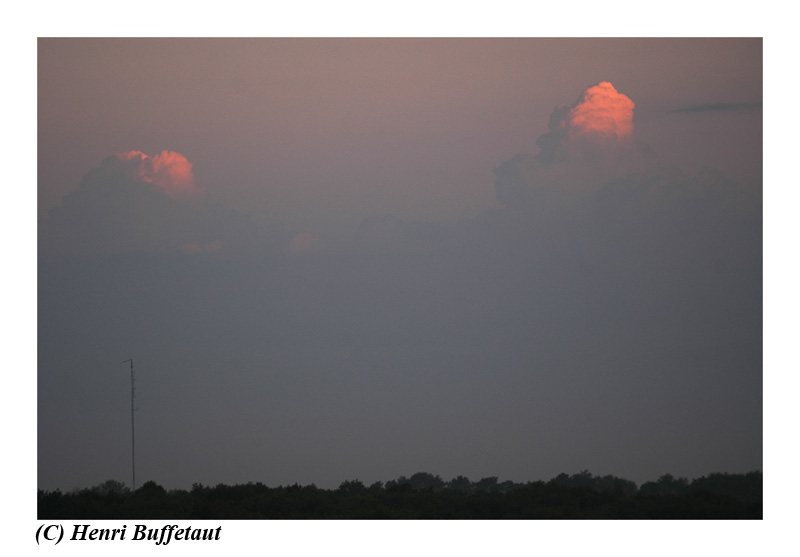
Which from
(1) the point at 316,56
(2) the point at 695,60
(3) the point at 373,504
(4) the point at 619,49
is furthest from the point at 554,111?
(3) the point at 373,504

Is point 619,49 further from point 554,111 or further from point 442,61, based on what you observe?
point 442,61

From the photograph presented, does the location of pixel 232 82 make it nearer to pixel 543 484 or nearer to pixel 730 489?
pixel 543 484

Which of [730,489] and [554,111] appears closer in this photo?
[730,489]
